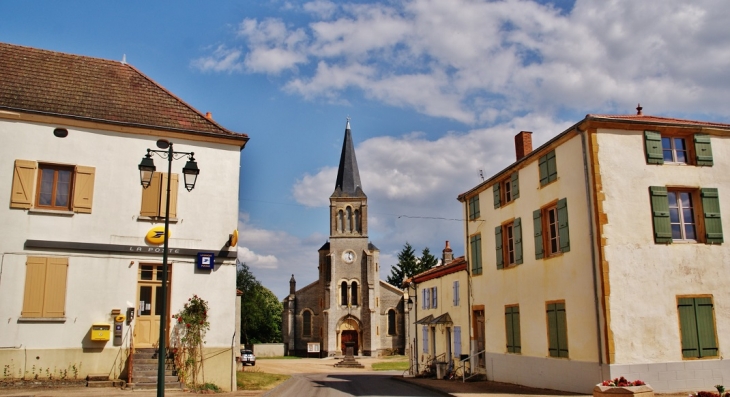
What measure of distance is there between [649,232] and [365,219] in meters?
48.1

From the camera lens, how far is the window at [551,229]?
52.6 feet

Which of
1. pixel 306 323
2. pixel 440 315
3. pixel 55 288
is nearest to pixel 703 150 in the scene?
pixel 440 315

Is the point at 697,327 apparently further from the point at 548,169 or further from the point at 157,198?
the point at 157,198

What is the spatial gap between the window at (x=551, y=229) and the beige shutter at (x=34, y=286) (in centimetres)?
1333

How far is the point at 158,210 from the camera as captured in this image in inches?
609

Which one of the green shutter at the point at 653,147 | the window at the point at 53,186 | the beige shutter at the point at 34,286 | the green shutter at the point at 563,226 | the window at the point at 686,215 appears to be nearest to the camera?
the beige shutter at the point at 34,286

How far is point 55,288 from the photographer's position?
14273 mm

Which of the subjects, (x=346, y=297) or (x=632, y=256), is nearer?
(x=632, y=256)

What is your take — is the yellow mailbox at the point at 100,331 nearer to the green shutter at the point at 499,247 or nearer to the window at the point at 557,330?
the window at the point at 557,330

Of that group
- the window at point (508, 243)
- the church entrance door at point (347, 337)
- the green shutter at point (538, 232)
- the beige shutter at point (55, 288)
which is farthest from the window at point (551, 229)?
the church entrance door at point (347, 337)

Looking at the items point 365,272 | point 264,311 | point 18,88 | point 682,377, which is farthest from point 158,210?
point 264,311

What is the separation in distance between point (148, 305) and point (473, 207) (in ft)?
41.7

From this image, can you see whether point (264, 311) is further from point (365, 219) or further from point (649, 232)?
point (649, 232)

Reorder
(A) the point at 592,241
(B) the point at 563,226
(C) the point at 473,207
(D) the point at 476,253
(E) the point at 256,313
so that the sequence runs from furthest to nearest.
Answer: (E) the point at 256,313 < (C) the point at 473,207 < (D) the point at 476,253 < (B) the point at 563,226 < (A) the point at 592,241
